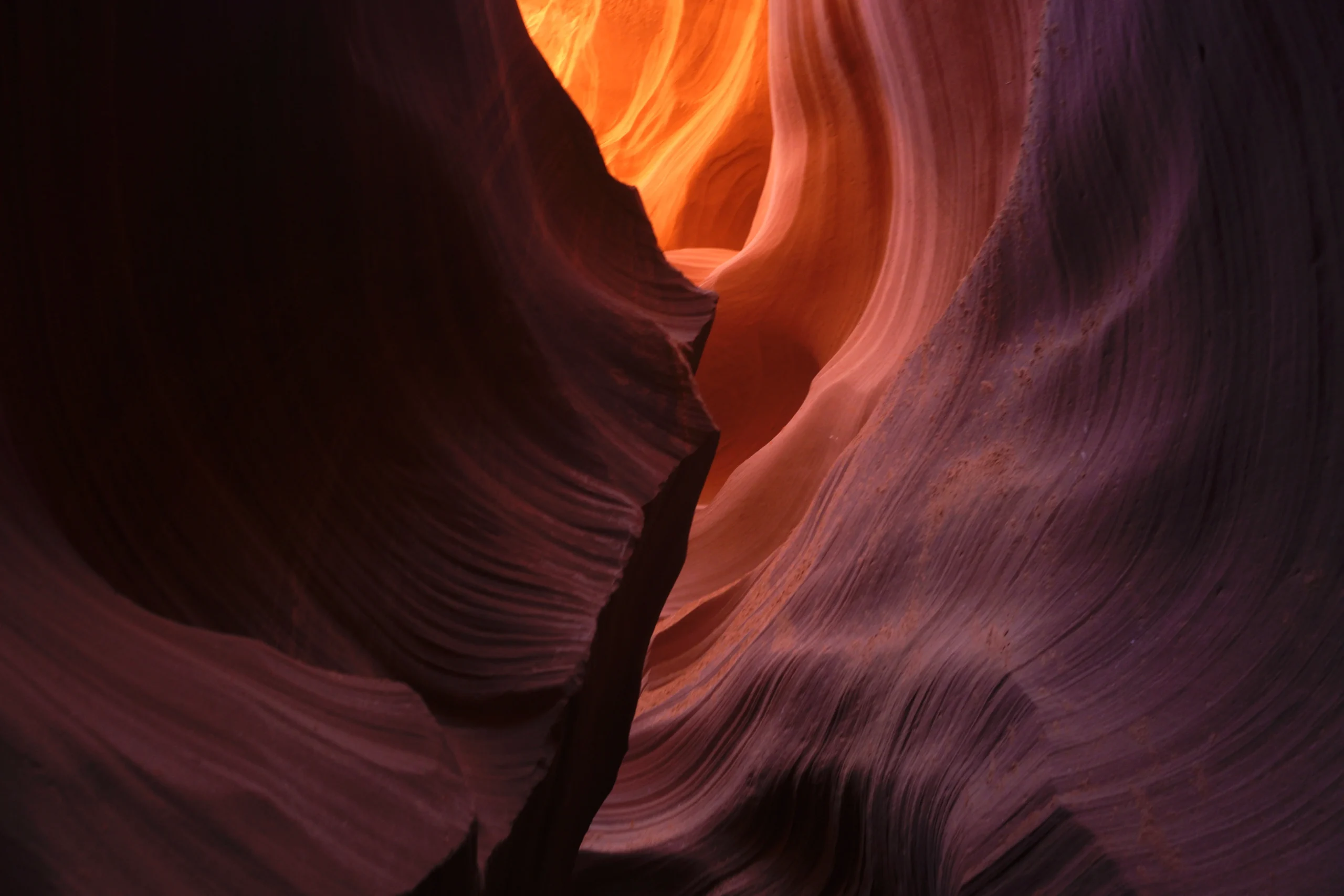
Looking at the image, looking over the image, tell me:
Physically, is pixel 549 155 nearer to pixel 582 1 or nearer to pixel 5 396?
pixel 5 396

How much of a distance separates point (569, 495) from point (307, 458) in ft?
0.86

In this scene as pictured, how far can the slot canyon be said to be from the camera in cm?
60

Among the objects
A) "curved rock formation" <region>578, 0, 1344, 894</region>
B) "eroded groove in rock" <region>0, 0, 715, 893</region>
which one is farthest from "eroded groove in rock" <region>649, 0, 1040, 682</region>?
"eroded groove in rock" <region>0, 0, 715, 893</region>

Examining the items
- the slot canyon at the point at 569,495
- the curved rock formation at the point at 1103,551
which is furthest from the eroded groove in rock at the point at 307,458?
the curved rock formation at the point at 1103,551

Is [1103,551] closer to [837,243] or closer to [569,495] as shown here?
[569,495]

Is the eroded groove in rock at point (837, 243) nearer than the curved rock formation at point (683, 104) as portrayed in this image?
Yes

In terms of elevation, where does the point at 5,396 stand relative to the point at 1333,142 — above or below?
below

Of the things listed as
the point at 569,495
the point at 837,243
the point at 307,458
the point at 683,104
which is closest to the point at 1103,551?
the point at 569,495

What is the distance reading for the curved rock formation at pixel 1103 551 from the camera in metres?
0.76

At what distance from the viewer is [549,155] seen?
1.24m

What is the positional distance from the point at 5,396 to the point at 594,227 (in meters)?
0.80

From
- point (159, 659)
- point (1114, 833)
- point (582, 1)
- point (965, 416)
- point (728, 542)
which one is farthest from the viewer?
point (582, 1)

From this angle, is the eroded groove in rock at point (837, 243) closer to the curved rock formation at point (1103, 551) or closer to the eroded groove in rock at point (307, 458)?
the curved rock formation at point (1103, 551)

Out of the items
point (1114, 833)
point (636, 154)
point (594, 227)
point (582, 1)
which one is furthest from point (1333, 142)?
point (582, 1)
